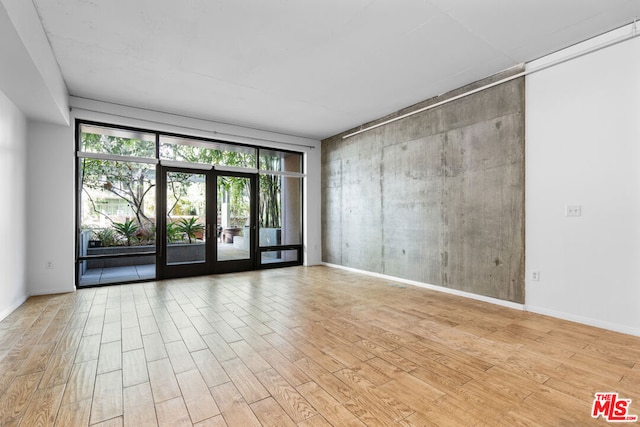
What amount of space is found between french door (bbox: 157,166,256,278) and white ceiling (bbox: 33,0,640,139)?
1.68 m

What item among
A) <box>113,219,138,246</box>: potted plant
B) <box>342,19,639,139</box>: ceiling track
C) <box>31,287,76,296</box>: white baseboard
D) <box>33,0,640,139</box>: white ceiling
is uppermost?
<box>33,0,640,139</box>: white ceiling

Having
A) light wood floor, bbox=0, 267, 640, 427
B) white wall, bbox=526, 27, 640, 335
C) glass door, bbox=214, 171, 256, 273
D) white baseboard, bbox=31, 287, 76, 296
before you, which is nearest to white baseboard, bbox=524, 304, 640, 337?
white wall, bbox=526, 27, 640, 335

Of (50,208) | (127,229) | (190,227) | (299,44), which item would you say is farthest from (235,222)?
(299,44)

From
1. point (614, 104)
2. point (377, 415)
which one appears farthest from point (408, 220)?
point (377, 415)

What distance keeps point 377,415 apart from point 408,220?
396 cm

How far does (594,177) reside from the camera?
331 cm

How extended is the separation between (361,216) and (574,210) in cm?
366

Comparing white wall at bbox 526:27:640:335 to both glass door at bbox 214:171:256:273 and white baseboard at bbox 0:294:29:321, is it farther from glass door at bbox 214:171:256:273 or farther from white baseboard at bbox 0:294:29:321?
white baseboard at bbox 0:294:29:321

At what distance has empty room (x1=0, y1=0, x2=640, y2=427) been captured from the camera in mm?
2131

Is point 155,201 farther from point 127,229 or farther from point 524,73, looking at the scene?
point 524,73

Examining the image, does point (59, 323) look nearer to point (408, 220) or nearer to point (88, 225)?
point (88, 225)

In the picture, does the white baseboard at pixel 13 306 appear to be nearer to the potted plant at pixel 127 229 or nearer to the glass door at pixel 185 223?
the potted plant at pixel 127 229

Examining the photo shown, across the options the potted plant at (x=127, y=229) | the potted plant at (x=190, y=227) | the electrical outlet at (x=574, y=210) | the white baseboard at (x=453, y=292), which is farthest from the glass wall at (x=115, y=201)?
the electrical outlet at (x=574, y=210)

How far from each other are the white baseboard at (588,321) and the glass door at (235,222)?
525cm
